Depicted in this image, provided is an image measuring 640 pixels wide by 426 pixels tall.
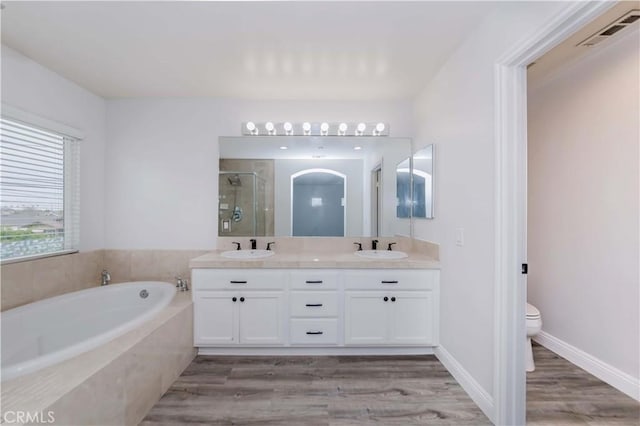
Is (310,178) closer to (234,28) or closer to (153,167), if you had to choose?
(234,28)

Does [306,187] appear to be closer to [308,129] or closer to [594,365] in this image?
[308,129]

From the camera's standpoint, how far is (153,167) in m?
2.94

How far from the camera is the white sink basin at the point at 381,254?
8.52 feet

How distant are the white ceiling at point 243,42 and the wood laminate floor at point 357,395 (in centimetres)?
245

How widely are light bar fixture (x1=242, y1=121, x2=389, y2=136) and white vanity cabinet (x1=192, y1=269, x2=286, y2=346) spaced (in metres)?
1.44

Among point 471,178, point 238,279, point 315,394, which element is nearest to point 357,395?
point 315,394

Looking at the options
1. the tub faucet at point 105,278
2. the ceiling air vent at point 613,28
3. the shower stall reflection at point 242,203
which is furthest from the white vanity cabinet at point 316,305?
the ceiling air vent at point 613,28

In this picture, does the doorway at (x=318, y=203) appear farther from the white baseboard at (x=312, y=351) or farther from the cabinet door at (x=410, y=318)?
the white baseboard at (x=312, y=351)

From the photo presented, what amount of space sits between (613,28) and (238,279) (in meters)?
3.22

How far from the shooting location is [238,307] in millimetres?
2404

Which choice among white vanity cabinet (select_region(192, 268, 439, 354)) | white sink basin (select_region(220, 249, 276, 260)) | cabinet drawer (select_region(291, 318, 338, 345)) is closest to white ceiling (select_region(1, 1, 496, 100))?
white sink basin (select_region(220, 249, 276, 260))

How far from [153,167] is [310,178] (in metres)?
1.65

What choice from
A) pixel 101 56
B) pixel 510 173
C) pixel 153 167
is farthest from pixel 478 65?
pixel 153 167

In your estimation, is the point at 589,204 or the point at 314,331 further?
the point at 314,331
